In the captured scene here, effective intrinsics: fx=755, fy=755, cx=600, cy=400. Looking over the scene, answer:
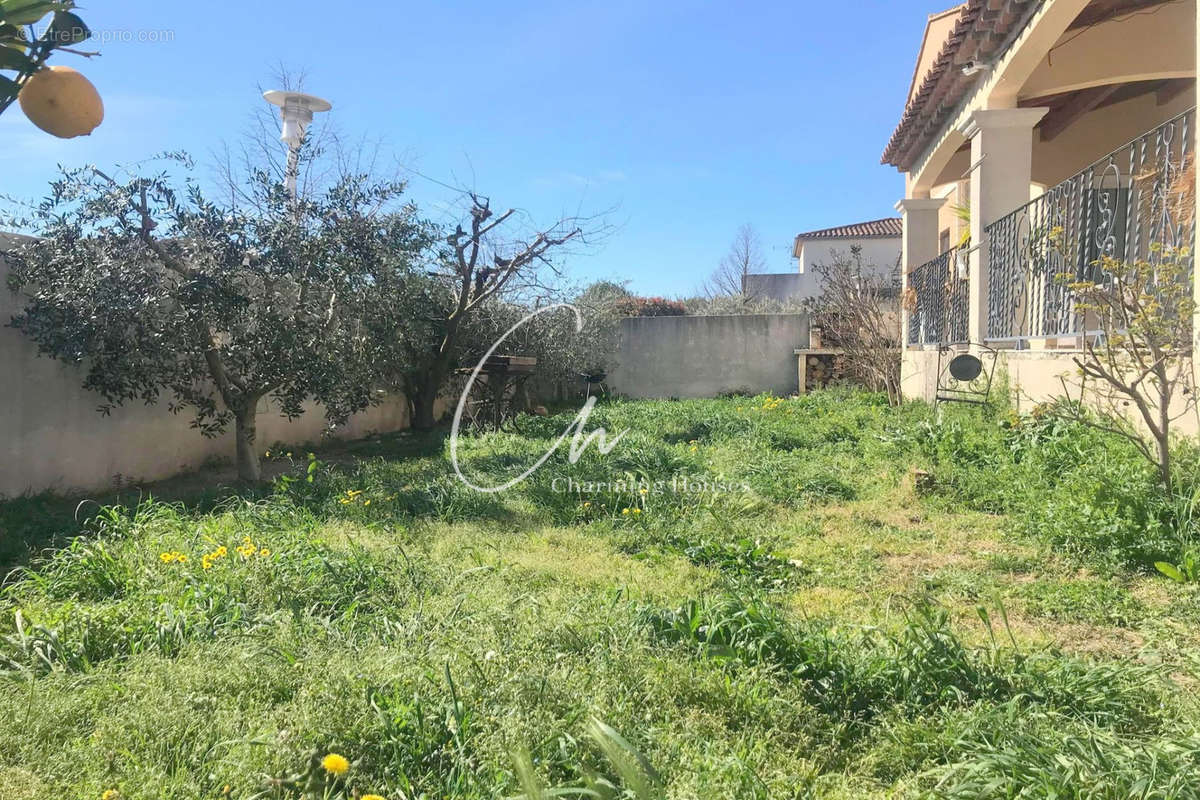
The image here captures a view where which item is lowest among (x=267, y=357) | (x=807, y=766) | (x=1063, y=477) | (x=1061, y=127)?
(x=807, y=766)

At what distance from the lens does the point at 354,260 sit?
6.82 metres

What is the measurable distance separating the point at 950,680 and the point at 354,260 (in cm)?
595

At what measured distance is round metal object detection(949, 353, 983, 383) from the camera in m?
6.83

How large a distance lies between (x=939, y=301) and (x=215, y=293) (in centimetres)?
772

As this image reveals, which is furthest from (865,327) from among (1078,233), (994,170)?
(1078,233)

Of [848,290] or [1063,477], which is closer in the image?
[1063,477]

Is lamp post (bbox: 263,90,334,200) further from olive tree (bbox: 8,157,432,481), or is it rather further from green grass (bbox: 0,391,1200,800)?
green grass (bbox: 0,391,1200,800)

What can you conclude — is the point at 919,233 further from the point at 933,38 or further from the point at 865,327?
the point at 933,38

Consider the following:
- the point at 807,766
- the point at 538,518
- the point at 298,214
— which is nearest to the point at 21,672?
the point at 807,766

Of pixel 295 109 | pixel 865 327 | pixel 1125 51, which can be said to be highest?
pixel 295 109

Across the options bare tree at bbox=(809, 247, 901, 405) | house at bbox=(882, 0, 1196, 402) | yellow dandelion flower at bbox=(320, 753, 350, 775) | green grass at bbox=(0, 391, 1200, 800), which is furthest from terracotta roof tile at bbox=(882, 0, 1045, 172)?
yellow dandelion flower at bbox=(320, 753, 350, 775)

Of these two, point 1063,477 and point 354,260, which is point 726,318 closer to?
point 354,260

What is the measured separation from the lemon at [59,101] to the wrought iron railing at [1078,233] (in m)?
4.30

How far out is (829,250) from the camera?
26656 mm
